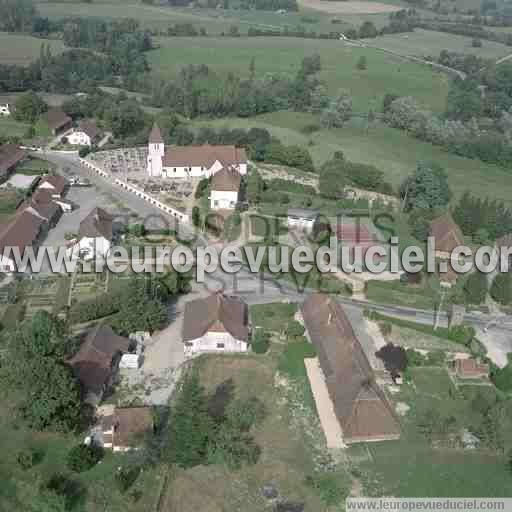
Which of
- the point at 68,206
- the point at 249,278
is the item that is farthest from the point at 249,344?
the point at 68,206

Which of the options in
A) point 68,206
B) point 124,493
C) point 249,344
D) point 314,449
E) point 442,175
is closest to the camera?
point 124,493

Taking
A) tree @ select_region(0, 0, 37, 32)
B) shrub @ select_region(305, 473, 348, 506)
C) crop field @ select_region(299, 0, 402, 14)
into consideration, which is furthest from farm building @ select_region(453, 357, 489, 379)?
crop field @ select_region(299, 0, 402, 14)

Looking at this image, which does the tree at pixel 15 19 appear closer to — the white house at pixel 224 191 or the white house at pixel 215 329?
the white house at pixel 224 191

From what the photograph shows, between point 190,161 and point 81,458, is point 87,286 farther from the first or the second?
point 190,161

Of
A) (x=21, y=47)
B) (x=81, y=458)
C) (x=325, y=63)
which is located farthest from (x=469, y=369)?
(x=21, y=47)

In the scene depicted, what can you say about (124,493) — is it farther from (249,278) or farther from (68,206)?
(68,206)

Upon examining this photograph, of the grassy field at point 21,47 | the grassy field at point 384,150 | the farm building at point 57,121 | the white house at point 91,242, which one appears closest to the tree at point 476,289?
the grassy field at point 384,150
